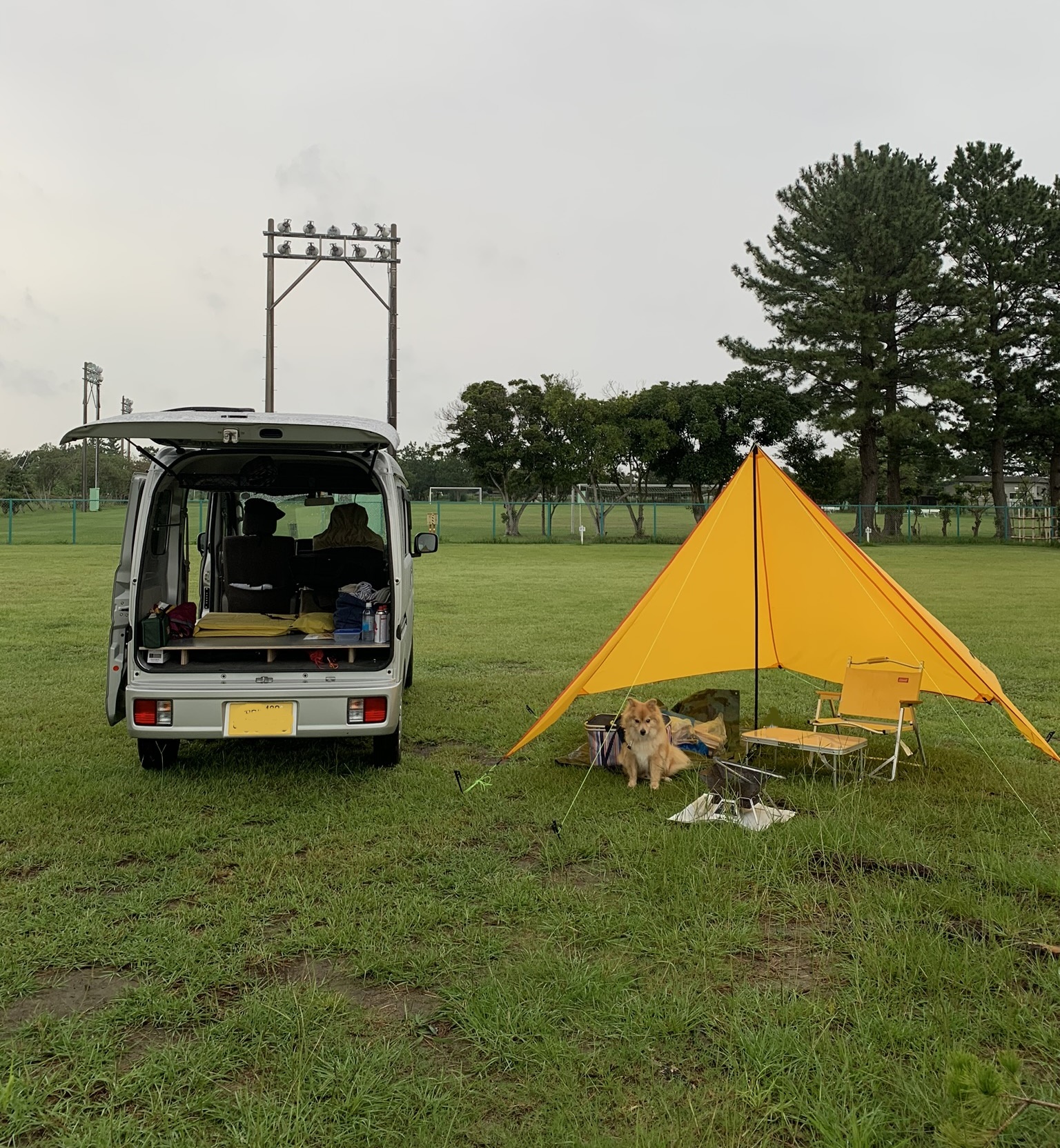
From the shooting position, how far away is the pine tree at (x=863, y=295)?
35.2 m

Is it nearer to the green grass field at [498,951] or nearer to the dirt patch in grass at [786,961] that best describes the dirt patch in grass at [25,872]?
the green grass field at [498,951]

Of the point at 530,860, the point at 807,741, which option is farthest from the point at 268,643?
the point at 807,741

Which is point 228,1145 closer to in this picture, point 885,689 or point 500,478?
point 885,689

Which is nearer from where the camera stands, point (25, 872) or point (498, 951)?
point (498, 951)

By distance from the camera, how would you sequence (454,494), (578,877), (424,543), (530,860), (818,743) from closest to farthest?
(578,877) < (530,860) < (818,743) < (424,543) < (454,494)

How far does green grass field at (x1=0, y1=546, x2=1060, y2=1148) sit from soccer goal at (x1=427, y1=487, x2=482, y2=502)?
3362 cm

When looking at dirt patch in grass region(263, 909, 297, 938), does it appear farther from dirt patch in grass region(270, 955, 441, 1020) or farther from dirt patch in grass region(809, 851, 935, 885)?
dirt patch in grass region(809, 851, 935, 885)

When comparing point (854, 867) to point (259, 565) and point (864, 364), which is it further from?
point (864, 364)

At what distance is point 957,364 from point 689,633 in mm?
33356

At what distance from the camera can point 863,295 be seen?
116 ft

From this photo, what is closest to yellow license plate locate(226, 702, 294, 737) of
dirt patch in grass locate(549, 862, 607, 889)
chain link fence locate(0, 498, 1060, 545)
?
dirt patch in grass locate(549, 862, 607, 889)

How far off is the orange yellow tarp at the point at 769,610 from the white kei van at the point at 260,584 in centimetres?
118

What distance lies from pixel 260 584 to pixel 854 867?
4.51m

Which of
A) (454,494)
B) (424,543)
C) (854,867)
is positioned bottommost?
(854,867)
